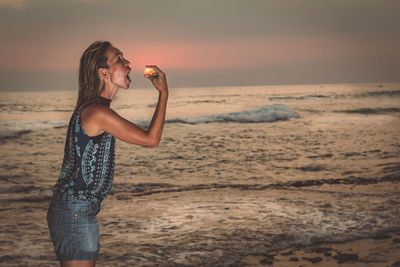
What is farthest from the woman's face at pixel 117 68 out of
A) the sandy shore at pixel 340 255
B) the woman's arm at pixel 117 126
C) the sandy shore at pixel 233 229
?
the sandy shore at pixel 340 255

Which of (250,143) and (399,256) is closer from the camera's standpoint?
(399,256)

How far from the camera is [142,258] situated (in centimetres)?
516

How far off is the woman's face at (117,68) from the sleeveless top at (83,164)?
0.77 ft

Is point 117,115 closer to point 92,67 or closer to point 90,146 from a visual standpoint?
point 90,146

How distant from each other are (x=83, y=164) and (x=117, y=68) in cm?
55

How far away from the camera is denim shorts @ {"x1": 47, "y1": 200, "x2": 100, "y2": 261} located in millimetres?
2299

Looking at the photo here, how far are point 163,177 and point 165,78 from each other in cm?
910

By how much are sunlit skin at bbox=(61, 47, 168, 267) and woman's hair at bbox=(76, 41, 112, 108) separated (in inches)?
1.0

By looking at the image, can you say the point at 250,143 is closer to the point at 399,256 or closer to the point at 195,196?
the point at 195,196

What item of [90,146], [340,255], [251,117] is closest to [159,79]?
[90,146]

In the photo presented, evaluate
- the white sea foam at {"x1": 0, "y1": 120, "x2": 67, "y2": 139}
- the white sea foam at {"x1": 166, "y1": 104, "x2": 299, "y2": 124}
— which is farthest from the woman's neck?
the white sea foam at {"x1": 166, "y1": 104, "x2": 299, "y2": 124}

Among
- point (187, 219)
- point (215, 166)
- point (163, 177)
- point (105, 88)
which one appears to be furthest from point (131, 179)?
point (105, 88)

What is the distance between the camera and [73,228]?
2.30 m

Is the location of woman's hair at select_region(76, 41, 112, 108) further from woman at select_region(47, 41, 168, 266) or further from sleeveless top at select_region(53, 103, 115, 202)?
sleeveless top at select_region(53, 103, 115, 202)
